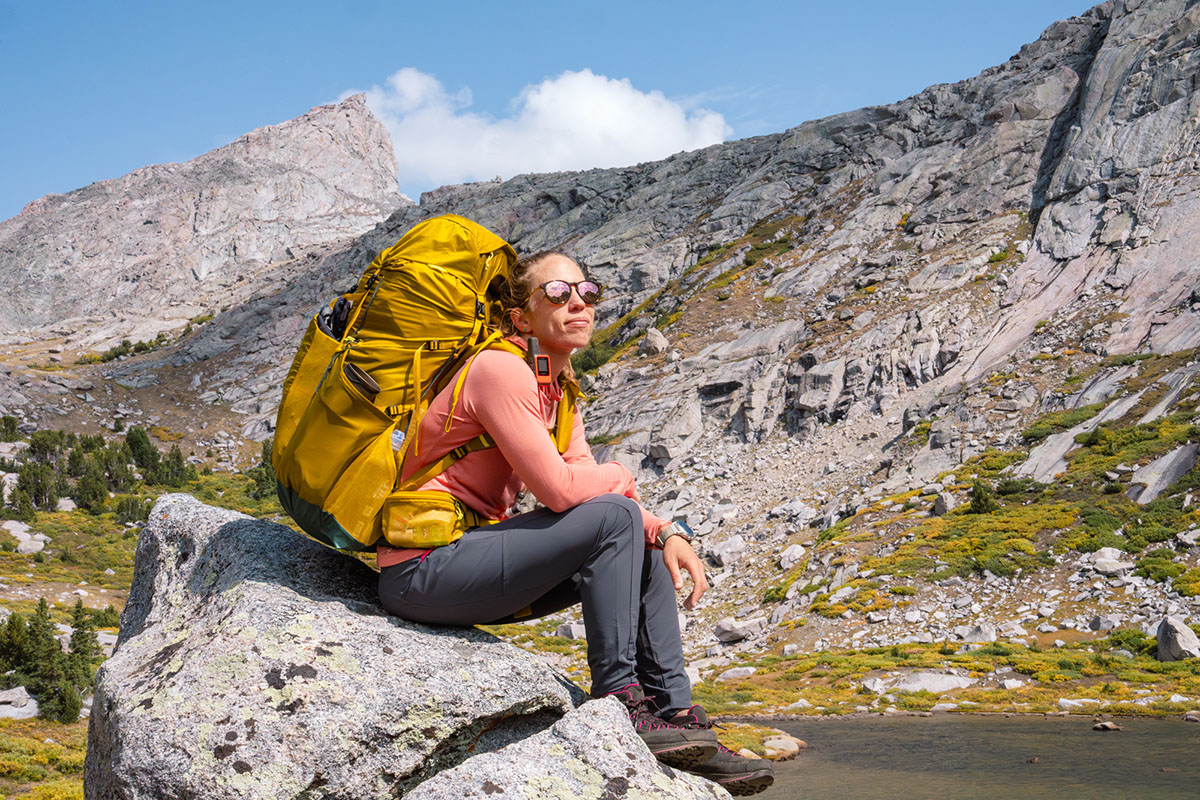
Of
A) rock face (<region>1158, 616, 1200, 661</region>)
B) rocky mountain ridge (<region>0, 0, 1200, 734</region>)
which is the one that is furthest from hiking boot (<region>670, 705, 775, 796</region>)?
rock face (<region>1158, 616, 1200, 661</region>)

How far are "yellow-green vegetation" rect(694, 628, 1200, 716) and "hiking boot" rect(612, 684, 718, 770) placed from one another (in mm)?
12580

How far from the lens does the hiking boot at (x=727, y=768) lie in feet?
13.2

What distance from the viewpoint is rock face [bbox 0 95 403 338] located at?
474 feet

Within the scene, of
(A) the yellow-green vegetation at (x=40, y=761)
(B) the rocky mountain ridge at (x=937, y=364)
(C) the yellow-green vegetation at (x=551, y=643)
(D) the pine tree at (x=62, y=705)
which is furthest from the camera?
(B) the rocky mountain ridge at (x=937, y=364)

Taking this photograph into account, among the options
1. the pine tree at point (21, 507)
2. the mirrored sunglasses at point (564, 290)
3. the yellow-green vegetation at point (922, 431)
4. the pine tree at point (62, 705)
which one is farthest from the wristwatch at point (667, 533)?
the pine tree at point (21, 507)

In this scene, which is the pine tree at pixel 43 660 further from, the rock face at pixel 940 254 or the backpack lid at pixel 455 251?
the rock face at pixel 940 254

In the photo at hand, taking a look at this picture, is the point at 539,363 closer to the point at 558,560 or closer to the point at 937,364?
the point at 558,560

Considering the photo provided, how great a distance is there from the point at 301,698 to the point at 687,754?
6.31ft

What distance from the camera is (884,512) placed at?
90.7ft

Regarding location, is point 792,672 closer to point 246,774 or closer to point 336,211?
point 246,774

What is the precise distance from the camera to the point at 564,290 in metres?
4.28

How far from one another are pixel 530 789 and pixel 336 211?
18068 cm

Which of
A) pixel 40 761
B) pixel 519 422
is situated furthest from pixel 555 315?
pixel 40 761

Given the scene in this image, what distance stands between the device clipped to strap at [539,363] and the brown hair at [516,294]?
0.96 ft
